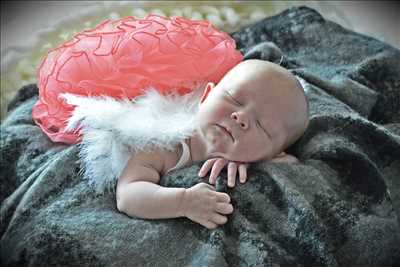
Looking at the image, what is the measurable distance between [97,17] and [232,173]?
2.65ft

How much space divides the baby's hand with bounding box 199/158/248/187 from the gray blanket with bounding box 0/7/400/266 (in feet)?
0.05

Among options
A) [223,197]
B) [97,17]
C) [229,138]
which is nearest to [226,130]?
[229,138]

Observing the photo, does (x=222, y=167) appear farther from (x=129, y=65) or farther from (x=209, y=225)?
(x=129, y=65)

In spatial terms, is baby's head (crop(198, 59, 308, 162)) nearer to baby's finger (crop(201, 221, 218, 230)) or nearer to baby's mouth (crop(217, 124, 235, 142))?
baby's mouth (crop(217, 124, 235, 142))

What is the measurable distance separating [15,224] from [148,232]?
0.79 feet

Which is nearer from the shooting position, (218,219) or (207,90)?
(218,219)

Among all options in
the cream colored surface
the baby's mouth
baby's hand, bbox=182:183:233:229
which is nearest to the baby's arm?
baby's hand, bbox=182:183:233:229

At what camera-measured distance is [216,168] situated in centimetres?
110

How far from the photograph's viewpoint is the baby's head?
1098 mm

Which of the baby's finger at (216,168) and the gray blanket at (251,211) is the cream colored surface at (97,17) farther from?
the baby's finger at (216,168)

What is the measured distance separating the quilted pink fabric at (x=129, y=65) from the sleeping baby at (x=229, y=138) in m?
0.10

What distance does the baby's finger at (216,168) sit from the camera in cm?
A: 109

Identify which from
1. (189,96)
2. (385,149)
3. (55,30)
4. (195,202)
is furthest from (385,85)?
(55,30)

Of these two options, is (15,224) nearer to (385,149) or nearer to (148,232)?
(148,232)
